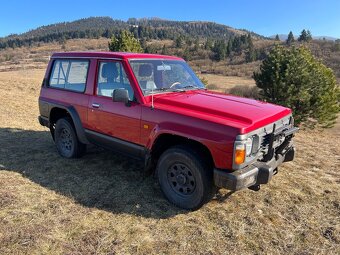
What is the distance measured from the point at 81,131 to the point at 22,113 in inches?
227

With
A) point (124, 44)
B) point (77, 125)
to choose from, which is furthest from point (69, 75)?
point (124, 44)

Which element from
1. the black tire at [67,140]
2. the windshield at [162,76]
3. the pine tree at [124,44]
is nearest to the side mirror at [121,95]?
the windshield at [162,76]

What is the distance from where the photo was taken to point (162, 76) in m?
4.95

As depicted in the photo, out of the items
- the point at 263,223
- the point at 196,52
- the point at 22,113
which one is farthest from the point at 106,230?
the point at 196,52

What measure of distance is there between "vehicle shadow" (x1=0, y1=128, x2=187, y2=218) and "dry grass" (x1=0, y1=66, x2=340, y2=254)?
0.01 meters

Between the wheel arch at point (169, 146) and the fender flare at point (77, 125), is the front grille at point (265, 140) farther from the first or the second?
the fender flare at point (77, 125)

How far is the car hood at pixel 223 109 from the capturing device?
149 inches

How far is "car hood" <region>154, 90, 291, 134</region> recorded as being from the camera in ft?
12.4

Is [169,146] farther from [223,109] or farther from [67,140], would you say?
[67,140]

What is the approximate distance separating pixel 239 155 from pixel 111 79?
2451 mm

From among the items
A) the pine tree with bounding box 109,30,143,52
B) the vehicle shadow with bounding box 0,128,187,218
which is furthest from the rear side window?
the pine tree with bounding box 109,30,143,52

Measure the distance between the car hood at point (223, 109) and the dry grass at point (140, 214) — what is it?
48.5 inches

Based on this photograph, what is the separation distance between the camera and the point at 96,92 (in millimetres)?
5156

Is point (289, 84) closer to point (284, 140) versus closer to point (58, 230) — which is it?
point (284, 140)
